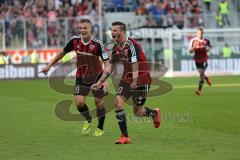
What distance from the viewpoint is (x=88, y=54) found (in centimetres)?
1464

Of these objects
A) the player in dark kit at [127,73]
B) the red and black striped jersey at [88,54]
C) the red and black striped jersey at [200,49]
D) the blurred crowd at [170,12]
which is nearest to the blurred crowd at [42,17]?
the blurred crowd at [170,12]

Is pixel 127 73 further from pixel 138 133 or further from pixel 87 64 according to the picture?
pixel 138 133

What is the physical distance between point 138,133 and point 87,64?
5.74 feet

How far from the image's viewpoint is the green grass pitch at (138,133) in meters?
11.8

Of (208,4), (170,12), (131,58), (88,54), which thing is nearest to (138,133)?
(88,54)

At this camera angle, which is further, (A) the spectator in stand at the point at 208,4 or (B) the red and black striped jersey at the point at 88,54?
(A) the spectator in stand at the point at 208,4

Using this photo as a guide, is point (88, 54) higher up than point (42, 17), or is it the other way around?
point (42, 17)

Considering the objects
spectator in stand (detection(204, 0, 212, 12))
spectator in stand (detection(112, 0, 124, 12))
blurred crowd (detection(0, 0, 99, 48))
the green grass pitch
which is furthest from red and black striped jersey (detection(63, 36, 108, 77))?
spectator in stand (detection(204, 0, 212, 12))

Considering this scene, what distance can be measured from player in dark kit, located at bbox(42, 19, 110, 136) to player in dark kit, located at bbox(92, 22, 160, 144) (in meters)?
0.97

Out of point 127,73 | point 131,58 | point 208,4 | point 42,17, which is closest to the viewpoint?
point 131,58

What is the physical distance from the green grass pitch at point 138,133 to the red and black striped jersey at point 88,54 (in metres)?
1.30

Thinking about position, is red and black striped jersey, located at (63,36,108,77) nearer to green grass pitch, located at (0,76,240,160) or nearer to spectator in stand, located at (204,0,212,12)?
green grass pitch, located at (0,76,240,160)

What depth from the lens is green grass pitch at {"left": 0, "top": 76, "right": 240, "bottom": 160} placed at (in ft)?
38.8

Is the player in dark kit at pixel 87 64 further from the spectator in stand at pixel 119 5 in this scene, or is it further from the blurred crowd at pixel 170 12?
the spectator in stand at pixel 119 5
